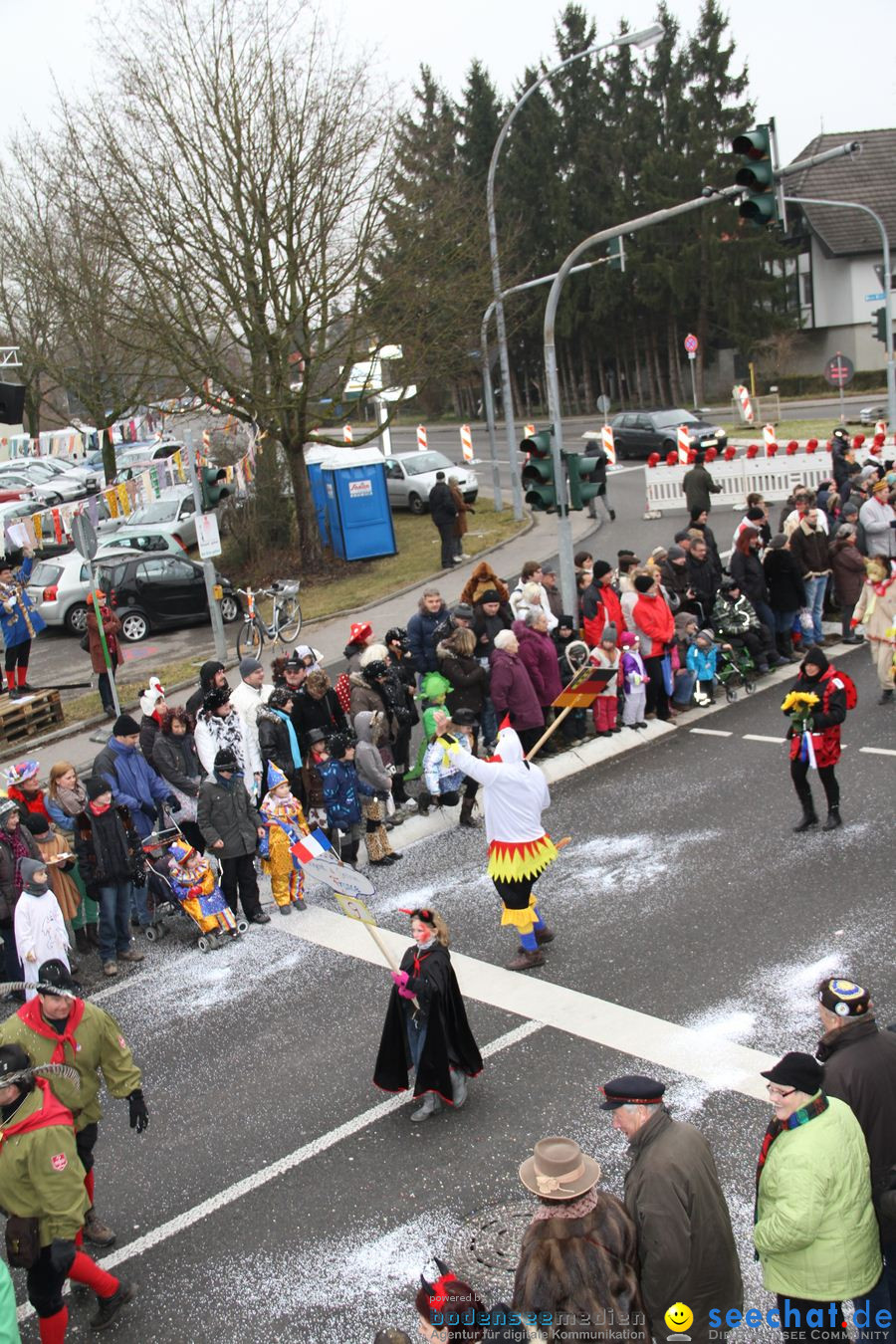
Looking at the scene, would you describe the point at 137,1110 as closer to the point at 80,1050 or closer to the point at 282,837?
the point at 80,1050

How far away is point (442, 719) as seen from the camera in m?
9.38

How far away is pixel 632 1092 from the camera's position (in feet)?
15.9

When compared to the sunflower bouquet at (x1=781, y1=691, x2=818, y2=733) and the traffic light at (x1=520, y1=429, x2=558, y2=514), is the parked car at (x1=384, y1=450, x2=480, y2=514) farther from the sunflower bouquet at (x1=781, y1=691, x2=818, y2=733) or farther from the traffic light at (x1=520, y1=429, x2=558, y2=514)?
the sunflower bouquet at (x1=781, y1=691, x2=818, y2=733)

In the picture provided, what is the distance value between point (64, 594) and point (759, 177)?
1562cm

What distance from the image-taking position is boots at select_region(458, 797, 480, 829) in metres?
12.1

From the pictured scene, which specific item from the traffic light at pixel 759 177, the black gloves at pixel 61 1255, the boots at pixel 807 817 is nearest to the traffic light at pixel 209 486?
the traffic light at pixel 759 177

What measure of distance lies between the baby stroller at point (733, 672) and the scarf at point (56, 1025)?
988 cm

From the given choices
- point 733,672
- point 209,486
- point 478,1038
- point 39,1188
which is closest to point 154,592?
point 209,486

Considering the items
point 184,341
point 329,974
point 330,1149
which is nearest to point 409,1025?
point 330,1149

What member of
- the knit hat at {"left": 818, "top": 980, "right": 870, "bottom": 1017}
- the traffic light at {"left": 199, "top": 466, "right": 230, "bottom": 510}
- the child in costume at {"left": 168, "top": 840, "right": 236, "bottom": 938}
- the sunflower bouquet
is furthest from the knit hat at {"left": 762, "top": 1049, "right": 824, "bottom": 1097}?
the traffic light at {"left": 199, "top": 466, "right": 230, "bottom": 510}

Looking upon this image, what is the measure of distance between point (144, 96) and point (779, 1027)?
21908mm

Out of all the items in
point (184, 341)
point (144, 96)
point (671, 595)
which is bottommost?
point (671, 595)

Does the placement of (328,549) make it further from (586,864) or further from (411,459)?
(586,864)

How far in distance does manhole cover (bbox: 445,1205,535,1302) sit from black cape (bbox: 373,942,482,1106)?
106cm
